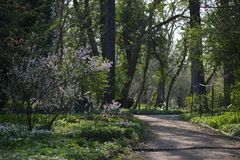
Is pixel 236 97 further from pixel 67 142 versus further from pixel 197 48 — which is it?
pixel 67 142

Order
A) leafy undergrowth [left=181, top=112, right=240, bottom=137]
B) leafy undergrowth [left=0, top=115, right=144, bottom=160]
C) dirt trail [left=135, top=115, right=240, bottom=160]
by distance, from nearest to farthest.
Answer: leafy undergrowth [left=0, top=115, right=144, bottom=160] → dirt trail [left=135, top=115, right=240, bottom=160] → leafy undergrowth [left=181, top=112, right=240, bottom=137]

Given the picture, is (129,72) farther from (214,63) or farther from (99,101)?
(214,63)

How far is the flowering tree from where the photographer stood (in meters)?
13.8

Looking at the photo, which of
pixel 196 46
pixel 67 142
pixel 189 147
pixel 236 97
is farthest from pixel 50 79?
pixel 196 46

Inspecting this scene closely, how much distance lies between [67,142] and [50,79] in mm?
2647

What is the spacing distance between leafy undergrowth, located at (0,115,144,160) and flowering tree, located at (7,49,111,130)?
81 cm

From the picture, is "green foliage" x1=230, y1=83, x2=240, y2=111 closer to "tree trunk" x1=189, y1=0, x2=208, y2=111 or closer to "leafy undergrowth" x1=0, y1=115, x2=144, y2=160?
"tree trunk" x1=189, y1=0, x2=208, y2=111

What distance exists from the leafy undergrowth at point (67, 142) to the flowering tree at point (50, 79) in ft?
2.67

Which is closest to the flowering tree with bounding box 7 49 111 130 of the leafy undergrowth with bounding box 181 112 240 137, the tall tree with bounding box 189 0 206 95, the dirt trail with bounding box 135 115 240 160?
the dirt trail with bounding box 135 115 240 160

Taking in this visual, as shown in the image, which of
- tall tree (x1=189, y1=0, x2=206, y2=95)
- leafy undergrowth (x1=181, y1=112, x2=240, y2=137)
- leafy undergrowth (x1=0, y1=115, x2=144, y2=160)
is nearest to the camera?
leafy undergrowth (x1=0, y1=115, x2=144, y2=160)

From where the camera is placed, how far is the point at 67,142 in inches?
475

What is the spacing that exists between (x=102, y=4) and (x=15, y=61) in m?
21.3

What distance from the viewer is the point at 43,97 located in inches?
569

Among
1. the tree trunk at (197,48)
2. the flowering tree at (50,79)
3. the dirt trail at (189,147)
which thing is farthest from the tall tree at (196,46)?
the flowering tree at (50,79)
